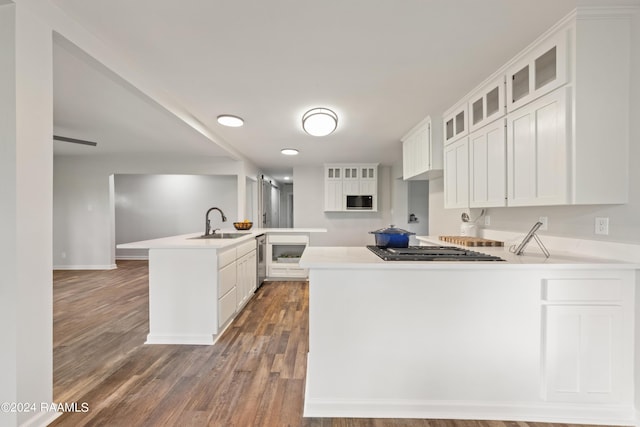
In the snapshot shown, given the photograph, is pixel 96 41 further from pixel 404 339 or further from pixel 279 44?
pixel 404 339

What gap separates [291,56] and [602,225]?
2.30 meters

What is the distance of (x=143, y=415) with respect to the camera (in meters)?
1.72

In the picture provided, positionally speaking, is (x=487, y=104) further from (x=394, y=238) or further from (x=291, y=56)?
(x=291, y=56)

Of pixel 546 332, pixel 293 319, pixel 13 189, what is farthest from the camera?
pixel 293 319

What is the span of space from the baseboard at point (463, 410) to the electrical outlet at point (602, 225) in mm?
1001

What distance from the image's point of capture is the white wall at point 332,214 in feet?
22.1

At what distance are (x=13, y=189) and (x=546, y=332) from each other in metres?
2.93

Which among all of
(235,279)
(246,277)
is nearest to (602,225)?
(235,279)

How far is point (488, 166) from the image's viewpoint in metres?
2.46

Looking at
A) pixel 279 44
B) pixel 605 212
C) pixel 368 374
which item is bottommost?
pixel 368 374

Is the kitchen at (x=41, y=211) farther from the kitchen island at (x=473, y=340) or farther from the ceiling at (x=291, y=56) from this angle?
the kitchen island at (x=473, y=340)

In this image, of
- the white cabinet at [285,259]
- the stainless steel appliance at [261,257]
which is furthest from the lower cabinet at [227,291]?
the white cabinet at [285,259]

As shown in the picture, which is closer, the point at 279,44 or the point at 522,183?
the point at 279,44

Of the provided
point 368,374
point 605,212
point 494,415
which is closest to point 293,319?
point 368,374
